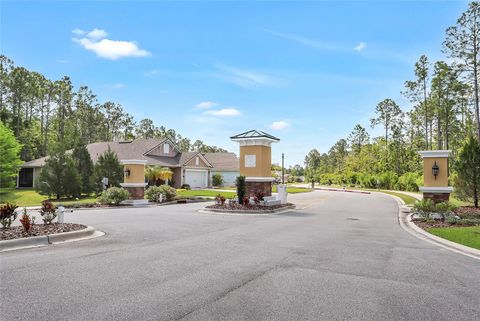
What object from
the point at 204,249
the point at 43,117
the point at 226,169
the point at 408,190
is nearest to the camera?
the point at 204,249

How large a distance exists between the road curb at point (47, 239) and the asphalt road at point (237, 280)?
21.4 inches

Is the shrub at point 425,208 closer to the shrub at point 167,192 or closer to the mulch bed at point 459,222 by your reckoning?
the mulch bed at point 459,222

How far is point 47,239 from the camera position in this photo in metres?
9.04

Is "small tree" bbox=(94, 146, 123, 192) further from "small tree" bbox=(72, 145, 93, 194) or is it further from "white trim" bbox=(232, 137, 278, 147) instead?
"white trim" bbox=(232, 137, 278, 147)

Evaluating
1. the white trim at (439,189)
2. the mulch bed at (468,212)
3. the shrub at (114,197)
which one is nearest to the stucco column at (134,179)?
the shrub at (114,197)

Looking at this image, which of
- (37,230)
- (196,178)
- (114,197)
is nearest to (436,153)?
(37,230)

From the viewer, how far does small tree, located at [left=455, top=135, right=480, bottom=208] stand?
16.7 meters

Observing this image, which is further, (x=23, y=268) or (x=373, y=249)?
(x=373, y=249)

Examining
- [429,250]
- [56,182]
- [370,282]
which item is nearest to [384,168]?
[56,182]

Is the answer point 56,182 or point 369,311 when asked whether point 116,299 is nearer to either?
point 369,311

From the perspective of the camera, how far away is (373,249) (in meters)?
8.97

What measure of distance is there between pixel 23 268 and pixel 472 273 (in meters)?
8.33

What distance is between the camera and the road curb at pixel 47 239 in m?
8.29

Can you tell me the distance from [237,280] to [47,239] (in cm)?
566
